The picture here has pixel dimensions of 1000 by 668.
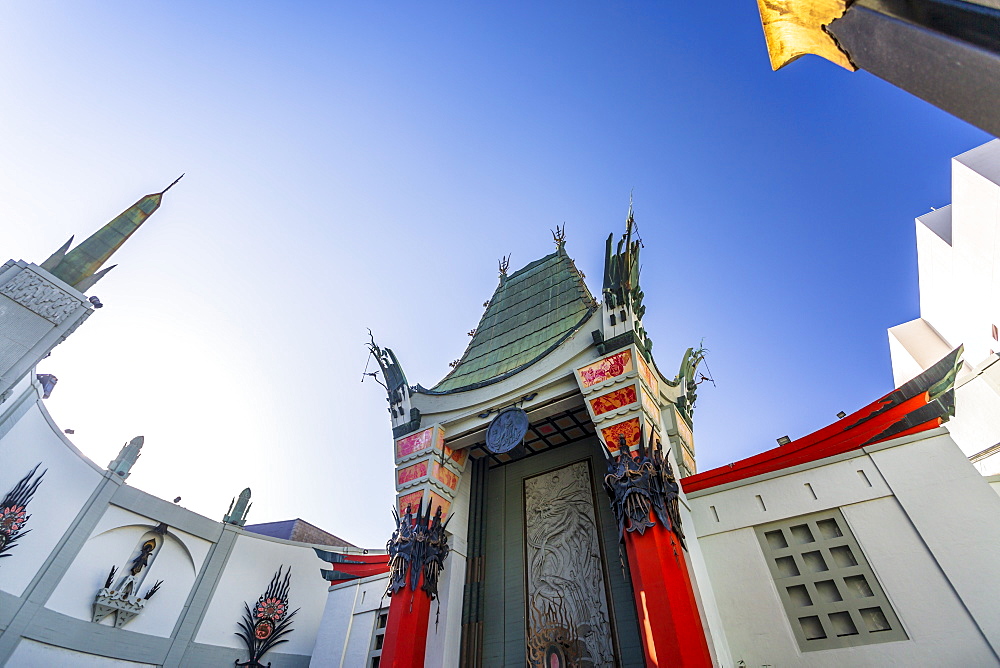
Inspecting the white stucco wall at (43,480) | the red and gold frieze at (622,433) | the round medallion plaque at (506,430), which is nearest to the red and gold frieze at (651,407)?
the red and gold frieze at (622,433)

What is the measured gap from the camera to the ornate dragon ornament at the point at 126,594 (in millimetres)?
13117

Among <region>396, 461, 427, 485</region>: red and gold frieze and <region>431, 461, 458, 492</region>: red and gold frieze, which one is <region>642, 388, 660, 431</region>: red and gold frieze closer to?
<region>431, 461, 458, 492</region>: red and gold frieze

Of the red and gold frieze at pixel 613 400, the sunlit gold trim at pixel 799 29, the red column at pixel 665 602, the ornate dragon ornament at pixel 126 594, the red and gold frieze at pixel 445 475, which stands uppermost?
the red and gold frieze at pixel 613 400

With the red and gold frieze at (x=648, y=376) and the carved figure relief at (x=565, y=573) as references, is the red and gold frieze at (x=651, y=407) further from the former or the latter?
the carved figure relief at (x=565, y=573)

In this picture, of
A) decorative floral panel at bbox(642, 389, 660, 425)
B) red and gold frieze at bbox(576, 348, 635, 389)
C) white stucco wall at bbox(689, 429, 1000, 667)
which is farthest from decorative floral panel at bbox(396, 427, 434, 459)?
white stucco wall at bbox(689, 429, 1000, 667)

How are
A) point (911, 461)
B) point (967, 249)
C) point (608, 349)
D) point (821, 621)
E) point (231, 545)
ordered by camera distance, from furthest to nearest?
point (231, 545) < point (967, 249) < point (608, 349) < point (911, 461) < point (821, 621)

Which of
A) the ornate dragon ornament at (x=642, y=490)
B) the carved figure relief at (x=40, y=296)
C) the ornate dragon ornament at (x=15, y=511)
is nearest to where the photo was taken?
the carved figure relief at (x=40, y=296)

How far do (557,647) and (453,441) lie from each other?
4.46 metres

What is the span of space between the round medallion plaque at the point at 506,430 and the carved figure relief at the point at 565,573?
1.77 m

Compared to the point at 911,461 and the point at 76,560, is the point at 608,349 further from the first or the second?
the point at 76,560

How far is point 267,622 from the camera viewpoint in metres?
15.8

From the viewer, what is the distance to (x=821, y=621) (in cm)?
739

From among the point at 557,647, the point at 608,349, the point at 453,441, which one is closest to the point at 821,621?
the point at 557,647

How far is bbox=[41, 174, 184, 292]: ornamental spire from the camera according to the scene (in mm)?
7531
